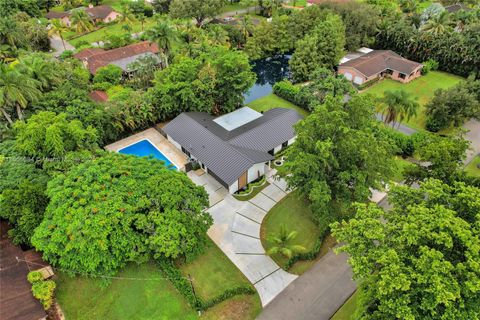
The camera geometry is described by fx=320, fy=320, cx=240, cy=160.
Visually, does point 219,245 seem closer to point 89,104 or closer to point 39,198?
point 39,198

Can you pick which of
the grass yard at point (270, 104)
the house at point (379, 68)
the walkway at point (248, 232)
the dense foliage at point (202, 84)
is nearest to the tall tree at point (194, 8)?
the grass yard at point (270, 104)

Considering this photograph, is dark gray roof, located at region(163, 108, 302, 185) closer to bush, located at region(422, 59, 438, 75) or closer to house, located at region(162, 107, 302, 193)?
house, located at region(162, 107, 302, 193)

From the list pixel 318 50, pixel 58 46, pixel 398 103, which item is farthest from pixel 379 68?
pixel 58 46

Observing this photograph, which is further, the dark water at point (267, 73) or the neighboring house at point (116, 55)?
the dark water at point (267, 73)

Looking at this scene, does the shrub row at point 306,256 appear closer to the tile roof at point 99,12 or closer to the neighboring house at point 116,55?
the neighboring house at point 116,55

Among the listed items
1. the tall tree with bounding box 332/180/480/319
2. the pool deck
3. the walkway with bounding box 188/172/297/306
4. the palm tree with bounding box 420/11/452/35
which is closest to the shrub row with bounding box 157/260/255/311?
the walkway with bounding box 188/172/297/306

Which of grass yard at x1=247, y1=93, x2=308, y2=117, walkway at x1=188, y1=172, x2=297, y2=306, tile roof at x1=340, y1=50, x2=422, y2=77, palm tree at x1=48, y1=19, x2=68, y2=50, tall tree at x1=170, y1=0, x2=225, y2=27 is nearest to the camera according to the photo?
walkway at x1=188, y1=172, x2=297, y2=306

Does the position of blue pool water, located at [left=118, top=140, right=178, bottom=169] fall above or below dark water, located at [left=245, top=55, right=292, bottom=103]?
above

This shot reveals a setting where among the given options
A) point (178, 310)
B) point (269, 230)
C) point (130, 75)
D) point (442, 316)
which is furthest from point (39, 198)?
point (130, 75)
